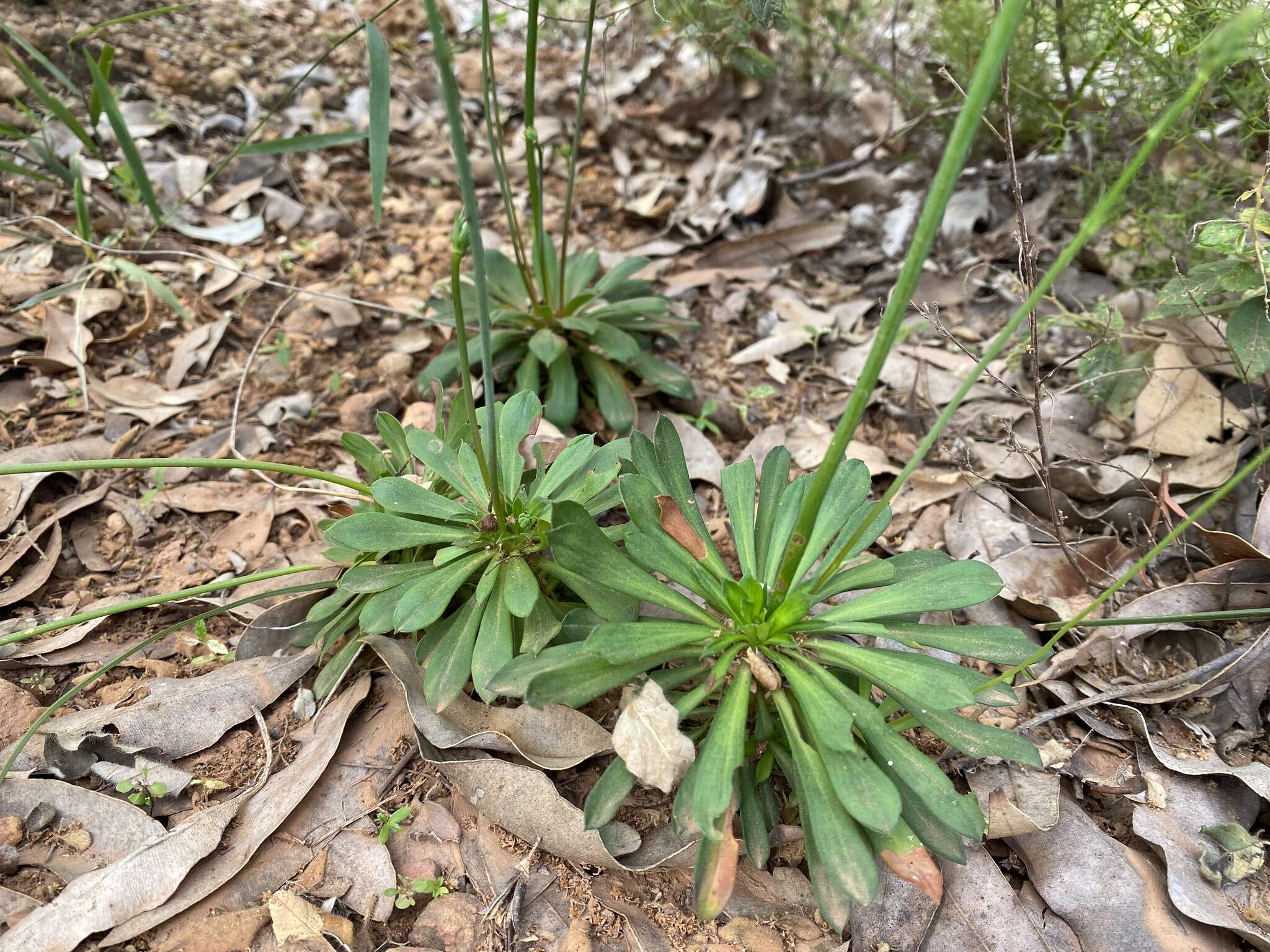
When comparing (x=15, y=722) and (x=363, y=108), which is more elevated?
(x=363, y=108)

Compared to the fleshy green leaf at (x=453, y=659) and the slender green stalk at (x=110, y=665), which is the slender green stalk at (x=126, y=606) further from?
the fleshy green leaf at (x=453, y=659)

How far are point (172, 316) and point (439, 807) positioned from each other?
2.18 metres

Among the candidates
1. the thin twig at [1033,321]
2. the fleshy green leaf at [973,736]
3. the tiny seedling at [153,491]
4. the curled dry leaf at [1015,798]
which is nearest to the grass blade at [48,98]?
the tiny seedling at [153,491]

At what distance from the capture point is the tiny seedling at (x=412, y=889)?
1.62 meters

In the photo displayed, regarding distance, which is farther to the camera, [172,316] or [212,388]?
[172,316]

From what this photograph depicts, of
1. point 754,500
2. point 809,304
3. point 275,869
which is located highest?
point 754,500

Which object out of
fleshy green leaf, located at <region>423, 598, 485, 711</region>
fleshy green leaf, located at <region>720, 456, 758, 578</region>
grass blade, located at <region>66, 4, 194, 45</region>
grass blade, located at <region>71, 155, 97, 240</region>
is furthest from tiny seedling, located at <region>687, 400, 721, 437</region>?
grass blade, located at <region>71, 155, 97, 240</region>

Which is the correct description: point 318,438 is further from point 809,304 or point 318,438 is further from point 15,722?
point 809,304

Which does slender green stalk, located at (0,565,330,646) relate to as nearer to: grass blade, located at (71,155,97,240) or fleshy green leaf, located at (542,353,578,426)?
fleshy green leaf, located at (542,353,578,426)

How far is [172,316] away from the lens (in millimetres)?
3004

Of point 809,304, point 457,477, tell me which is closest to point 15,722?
point 457,477

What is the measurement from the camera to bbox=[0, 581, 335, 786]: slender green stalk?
165 cm

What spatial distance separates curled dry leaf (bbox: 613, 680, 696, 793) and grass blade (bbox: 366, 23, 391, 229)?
1274mm

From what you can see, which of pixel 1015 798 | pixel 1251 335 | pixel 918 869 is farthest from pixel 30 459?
pixel 1251 335
